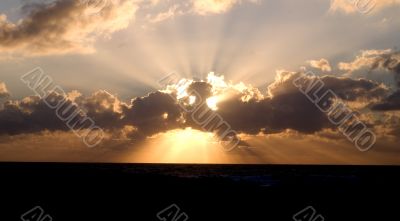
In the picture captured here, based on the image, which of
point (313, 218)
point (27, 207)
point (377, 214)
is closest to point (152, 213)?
point (27, 207)

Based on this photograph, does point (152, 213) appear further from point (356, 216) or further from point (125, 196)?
point (356, 216)

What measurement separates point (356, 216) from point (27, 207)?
81.7 ft

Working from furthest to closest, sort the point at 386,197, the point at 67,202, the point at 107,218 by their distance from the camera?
the point at 386,197
the point at 67,202
the point at 107,218

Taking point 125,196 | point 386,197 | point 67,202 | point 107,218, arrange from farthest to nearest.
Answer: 1. point 386,197
2. point 125,196
3. point 67,202
4. point 107,218

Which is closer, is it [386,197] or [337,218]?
[337,218]

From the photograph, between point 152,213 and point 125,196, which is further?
point 125,196

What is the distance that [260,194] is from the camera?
45.1 meters

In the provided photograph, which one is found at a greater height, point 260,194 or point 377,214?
point 260,194

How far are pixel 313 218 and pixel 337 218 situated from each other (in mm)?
2598

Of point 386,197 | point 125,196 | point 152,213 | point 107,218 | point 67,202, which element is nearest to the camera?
→ point 107,218

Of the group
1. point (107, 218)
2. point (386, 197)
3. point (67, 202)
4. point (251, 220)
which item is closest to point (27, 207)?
point (67, 202)

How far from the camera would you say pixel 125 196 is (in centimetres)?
3981

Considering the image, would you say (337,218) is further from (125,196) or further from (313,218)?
(125,196)

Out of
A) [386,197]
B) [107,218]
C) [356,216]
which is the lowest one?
[107,218]
